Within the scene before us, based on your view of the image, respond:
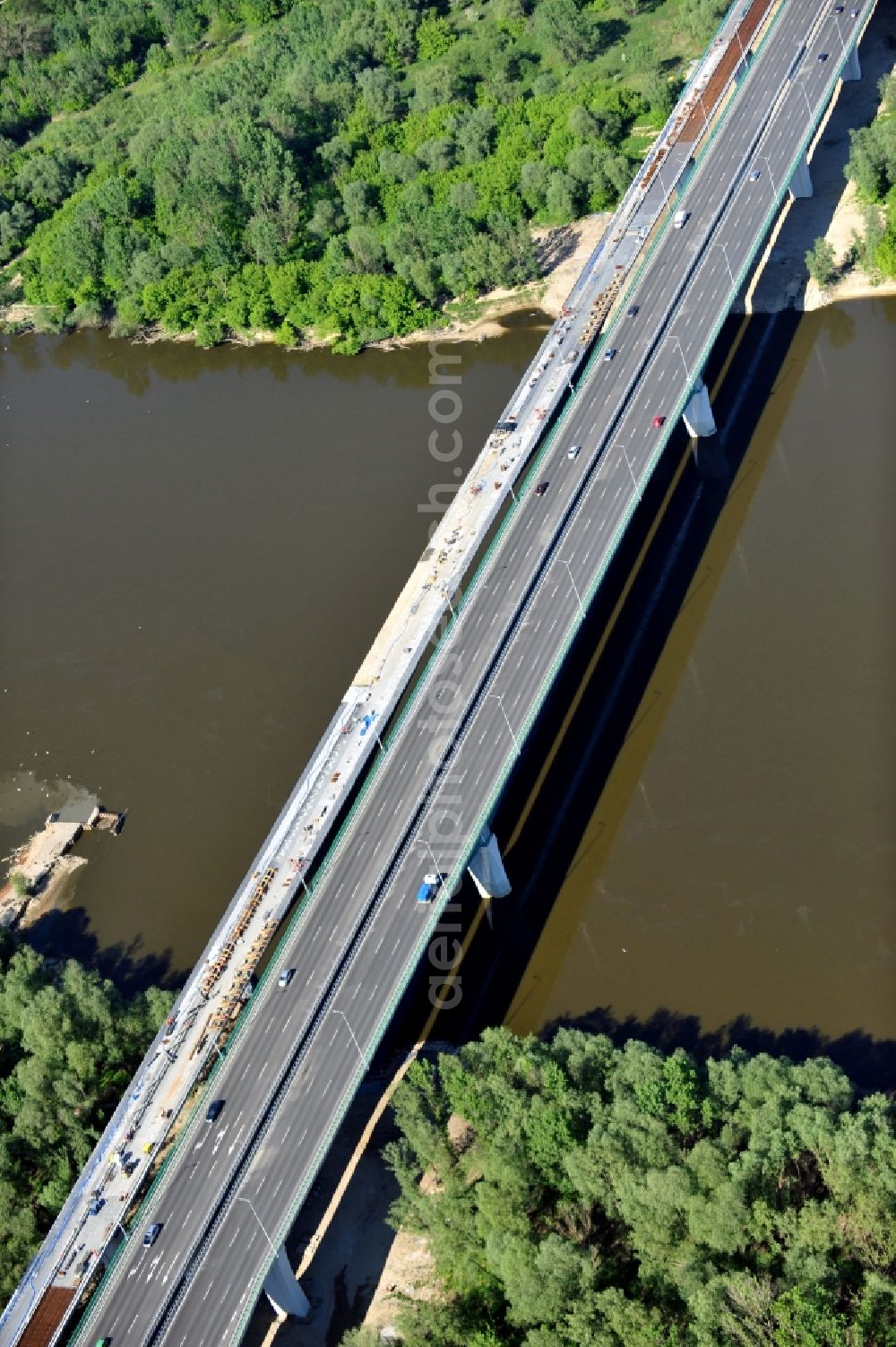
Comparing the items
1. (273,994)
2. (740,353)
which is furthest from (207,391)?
(273,994)

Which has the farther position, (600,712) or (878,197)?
(878,197)

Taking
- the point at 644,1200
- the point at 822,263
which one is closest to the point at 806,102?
the point at 822,263

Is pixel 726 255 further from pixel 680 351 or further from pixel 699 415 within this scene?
pixel 699 415

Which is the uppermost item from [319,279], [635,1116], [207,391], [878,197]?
[878,197]

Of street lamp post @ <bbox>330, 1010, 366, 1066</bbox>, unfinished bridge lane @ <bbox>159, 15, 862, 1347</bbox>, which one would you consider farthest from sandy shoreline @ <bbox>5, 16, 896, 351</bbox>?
street lamp post @ <bbox>330, 1010, 366, 1066</bbox>

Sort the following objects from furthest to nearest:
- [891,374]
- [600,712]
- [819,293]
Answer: [819,293] → [891,374] → [600,712]

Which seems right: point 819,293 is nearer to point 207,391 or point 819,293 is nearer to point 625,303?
point 625,303

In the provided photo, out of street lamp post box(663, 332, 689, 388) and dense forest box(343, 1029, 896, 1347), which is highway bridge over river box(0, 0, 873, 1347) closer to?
street lamp post box(663, 332, 689, 388)
